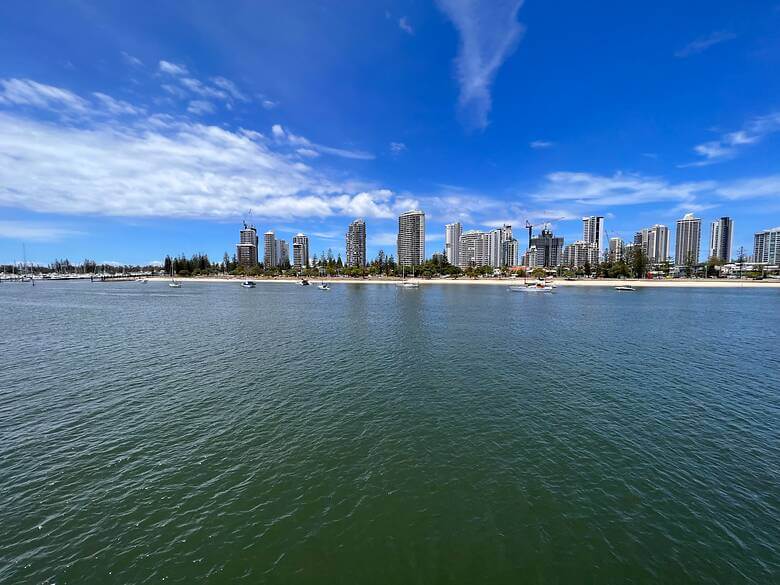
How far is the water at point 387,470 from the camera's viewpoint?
10.3 meters

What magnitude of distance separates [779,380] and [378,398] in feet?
106

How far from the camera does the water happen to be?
10.3 m

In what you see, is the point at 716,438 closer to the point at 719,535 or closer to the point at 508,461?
the point at 719,535

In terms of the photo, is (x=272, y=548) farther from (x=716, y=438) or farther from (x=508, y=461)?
(x=716, y=438)

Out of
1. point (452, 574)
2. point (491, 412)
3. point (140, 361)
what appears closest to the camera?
point (452, 574)

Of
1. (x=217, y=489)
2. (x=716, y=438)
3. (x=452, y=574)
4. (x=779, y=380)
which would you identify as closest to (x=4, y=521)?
(x=217, y=489)

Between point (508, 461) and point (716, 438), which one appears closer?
point (508, 461)

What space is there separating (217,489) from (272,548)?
422 cm

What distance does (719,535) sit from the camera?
1134 cm

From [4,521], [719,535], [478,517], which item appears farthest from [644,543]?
[4,521]

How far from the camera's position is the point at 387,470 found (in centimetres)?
1498

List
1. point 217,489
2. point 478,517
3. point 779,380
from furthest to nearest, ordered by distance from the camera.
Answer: point 779,380
point 217,489
point 478,517

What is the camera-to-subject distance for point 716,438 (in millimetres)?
17750

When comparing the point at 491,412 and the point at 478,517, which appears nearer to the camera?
the point at 478,517
